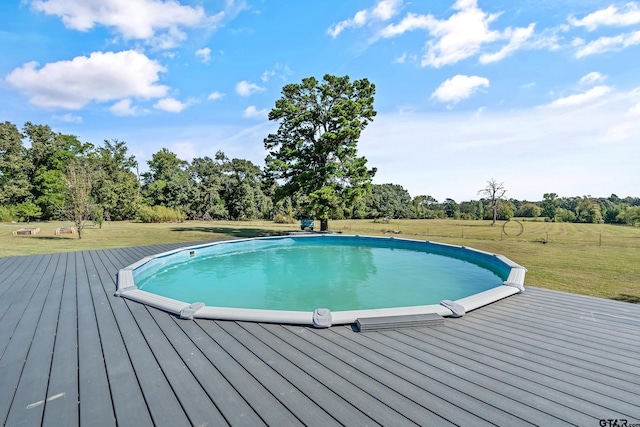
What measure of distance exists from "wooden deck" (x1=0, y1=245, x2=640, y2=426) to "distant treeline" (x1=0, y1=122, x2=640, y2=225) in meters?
14.6

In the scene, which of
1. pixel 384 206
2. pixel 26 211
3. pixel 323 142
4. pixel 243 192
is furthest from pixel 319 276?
pixel 384 206

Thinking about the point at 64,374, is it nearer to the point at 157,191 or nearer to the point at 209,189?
the point at 209,189

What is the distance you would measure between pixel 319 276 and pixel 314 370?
233 inches

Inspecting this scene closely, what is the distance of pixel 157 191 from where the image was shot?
117ft

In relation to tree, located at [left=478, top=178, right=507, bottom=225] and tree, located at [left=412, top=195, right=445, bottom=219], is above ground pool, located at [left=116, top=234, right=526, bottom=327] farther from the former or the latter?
tree, located at [left=412, top=195, right=445, bottom=219]

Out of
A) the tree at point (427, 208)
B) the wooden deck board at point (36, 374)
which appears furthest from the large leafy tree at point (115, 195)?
the tree at point (427, 208)

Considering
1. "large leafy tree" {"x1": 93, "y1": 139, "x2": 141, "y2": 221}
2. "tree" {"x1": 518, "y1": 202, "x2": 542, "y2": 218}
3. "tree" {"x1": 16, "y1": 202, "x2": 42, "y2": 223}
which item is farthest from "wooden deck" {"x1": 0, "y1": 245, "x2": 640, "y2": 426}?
"tree" {"x1": 518, "y1": 202, "x2": 542, "y2": 218}

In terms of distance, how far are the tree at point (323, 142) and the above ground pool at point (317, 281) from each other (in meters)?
4.52

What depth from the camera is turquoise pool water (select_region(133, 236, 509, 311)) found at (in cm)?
614

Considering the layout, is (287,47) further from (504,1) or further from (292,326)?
(292,326)

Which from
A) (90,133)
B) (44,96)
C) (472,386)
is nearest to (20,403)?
(472,386)

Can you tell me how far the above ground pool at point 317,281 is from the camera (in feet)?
11.8

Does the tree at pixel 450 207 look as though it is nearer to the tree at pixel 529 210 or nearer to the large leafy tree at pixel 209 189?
the tree at pixel 529 210

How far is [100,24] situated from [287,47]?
7238 millimetres
